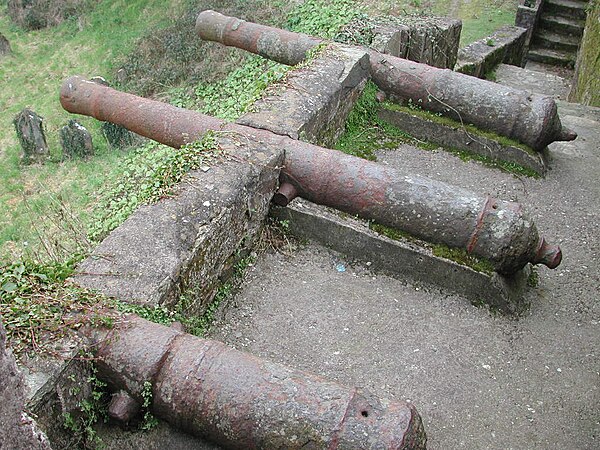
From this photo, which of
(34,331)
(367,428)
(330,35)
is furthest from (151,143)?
(367,428)

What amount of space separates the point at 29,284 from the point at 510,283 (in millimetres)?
3450

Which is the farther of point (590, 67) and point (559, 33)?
point (559, 33)

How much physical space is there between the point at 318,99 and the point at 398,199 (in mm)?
1656

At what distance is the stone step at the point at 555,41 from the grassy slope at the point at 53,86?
31.9ft

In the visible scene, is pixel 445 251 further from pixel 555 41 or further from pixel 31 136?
pixel 555 41

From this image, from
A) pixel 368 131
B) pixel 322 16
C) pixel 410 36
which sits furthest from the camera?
pixel 322 16

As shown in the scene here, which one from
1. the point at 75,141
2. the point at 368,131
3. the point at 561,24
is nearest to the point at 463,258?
the point at 368,131

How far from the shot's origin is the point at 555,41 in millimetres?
14188

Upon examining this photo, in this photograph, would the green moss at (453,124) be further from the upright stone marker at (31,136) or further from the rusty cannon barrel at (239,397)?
the upright stone marker at (31,136)

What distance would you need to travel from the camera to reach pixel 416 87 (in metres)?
6.70

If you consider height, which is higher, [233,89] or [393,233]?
[393,233]

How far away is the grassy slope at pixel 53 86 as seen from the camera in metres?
10.5

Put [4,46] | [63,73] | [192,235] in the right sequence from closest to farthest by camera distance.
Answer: [192,235] < [63,73] < [4,46]

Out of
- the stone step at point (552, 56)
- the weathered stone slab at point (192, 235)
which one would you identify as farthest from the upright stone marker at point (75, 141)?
the stone step at point (552, 56)
